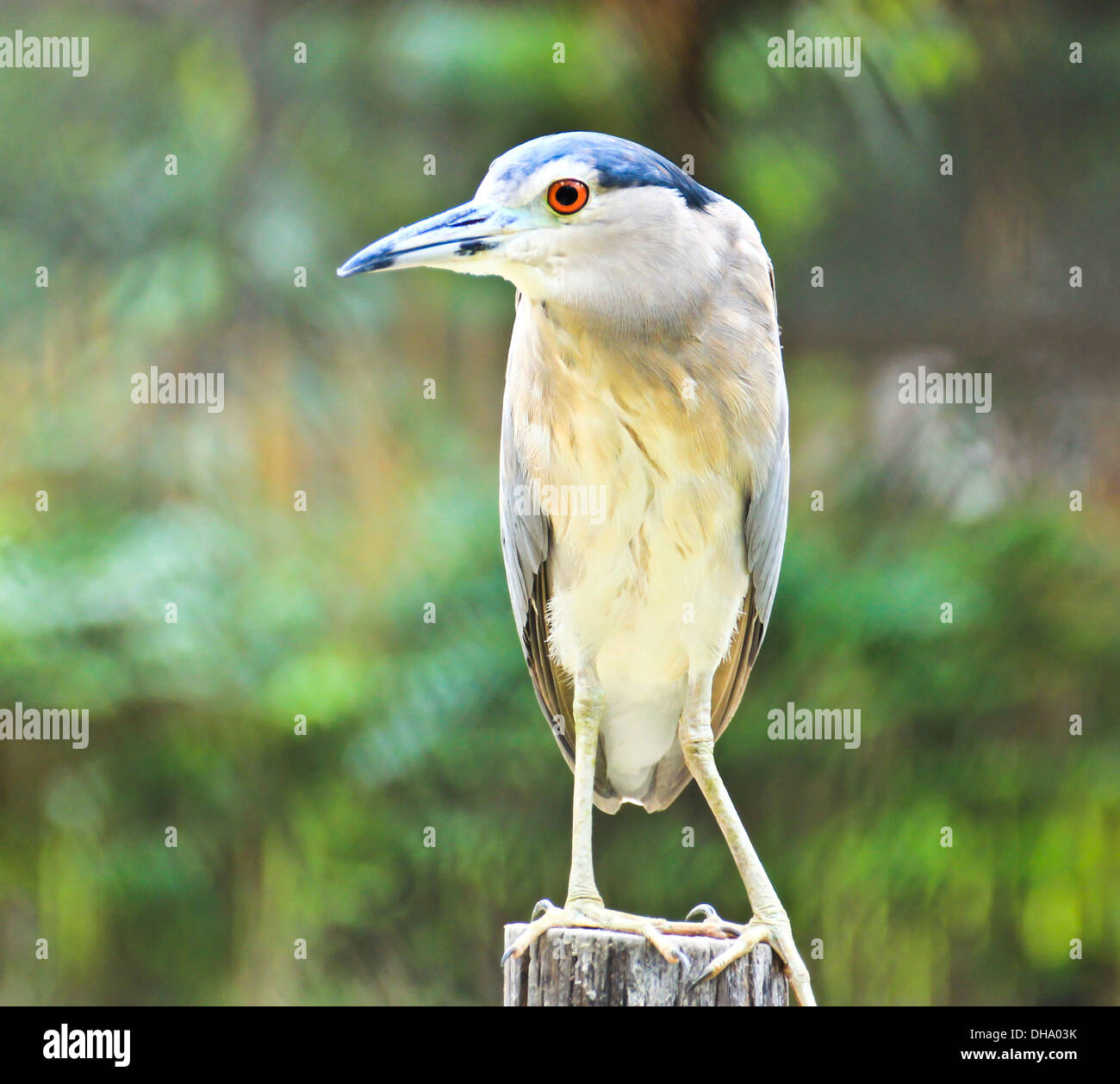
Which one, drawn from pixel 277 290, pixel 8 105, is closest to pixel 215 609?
pixel 277 290

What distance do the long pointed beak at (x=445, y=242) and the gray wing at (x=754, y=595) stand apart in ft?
2.14

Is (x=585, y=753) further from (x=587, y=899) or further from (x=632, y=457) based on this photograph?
(x=632, y=457)

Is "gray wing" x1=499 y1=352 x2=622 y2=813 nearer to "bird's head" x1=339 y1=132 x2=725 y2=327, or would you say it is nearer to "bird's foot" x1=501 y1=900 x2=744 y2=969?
"bird's head" x1=339 y1=132 x2=725 y2=327

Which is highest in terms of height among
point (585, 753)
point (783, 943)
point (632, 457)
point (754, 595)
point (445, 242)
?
point (445, 242)

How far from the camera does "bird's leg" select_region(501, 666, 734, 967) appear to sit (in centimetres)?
196

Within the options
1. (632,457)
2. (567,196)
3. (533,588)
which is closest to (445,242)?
(567,196)

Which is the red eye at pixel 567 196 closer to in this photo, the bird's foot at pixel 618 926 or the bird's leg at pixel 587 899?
the bird's leg at pixel 587 899

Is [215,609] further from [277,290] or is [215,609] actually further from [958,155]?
[958,155]

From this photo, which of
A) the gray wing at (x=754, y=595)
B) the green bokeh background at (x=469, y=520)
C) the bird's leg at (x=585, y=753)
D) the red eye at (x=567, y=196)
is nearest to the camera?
the red eye at (x=567, y=196)

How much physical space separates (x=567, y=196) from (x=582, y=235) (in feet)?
0.21

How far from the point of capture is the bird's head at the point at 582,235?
1788 mm

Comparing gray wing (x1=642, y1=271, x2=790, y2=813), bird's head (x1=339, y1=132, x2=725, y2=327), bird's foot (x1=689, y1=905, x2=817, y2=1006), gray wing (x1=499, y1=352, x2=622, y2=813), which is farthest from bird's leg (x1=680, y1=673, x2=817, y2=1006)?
bird's head (x1=339, y1=132, x2=725, y2=327)

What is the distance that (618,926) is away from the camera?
1.98 meters

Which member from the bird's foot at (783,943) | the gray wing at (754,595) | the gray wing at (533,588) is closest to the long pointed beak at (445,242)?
the gray wing at (533,588)
